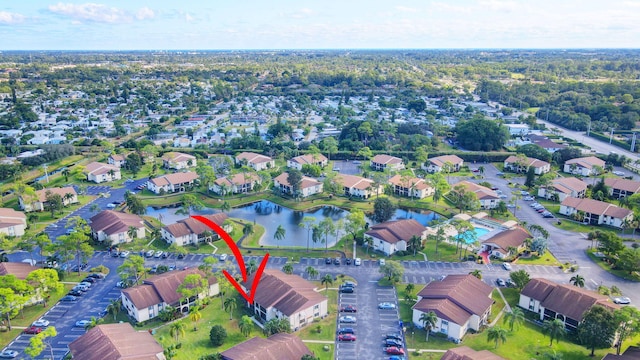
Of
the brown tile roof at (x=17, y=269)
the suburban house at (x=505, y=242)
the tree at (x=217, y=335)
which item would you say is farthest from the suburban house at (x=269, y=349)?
the suburban house at (x=505, y=242)

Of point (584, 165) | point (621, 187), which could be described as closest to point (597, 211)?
point (621, 187)

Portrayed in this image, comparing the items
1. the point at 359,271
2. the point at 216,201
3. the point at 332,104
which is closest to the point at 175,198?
the point at 216,201

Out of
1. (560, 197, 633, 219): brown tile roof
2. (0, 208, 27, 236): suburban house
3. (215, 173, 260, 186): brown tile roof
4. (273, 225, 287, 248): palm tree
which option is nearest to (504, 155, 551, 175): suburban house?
(560, 197, 633, 219): brown tile roof

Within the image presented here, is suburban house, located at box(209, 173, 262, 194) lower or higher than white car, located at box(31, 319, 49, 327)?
Result: higher

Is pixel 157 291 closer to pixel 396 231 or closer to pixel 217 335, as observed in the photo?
pixel 217 335

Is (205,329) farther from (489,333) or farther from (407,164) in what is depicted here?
(407,164)

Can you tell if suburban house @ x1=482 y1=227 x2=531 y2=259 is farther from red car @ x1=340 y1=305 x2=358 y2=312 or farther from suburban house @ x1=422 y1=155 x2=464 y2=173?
suburban house @ x1=422 y1=155 x2=464 y2=173

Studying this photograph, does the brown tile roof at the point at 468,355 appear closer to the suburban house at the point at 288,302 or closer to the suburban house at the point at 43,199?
the suburban house at the point at 288,302
